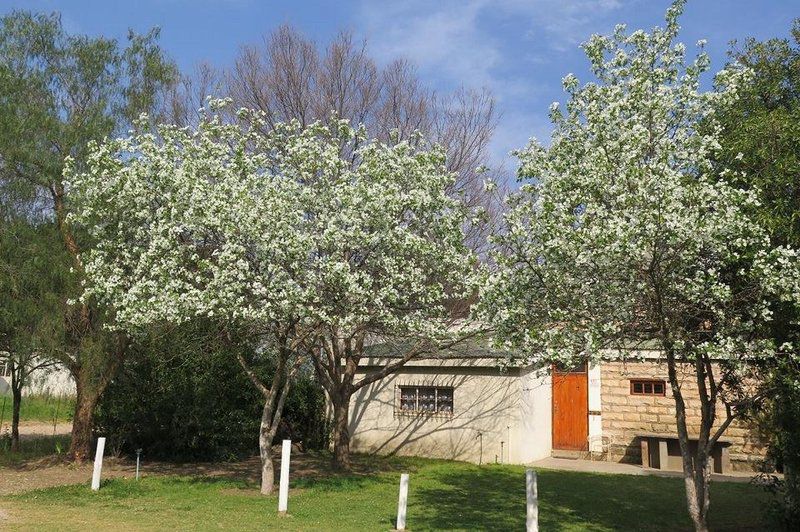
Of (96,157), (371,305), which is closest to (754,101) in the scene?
(371,305)

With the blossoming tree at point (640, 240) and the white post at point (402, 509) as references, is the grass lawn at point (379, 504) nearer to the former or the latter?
the white post at point (402, 509)

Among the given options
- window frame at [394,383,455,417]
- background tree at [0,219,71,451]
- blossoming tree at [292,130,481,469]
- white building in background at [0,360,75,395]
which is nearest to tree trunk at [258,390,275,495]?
blossoming tree at [292,130,481,469]

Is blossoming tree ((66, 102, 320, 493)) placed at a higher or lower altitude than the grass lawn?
higher

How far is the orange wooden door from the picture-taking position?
20.8 metres

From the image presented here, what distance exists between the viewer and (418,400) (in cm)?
2112

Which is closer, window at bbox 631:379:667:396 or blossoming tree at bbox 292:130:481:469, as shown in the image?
blossoming tree at bbox 292:130:481:469

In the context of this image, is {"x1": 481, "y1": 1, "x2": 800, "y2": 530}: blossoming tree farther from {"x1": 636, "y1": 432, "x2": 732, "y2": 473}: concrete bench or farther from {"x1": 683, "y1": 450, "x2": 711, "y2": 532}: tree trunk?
{"x1": 636, "y1": 432, "x2": 732, "y2": 473}: concrete bench

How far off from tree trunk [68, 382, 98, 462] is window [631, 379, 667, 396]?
1277cm

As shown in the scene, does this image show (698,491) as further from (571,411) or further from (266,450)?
(571,411)

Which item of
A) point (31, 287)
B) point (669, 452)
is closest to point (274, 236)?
point (31, 287)

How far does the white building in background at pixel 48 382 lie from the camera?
1938cm

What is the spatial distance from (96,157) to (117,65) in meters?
5.18

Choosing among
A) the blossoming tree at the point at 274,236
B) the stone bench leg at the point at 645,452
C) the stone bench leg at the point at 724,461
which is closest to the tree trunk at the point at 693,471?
the blossoming tree at the point at 274,236

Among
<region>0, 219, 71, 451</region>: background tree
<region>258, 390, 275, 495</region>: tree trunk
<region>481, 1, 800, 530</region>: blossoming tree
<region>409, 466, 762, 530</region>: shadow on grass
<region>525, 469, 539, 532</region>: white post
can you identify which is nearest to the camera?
<region>481, 1, 800, 530</region>: blossoming tree
